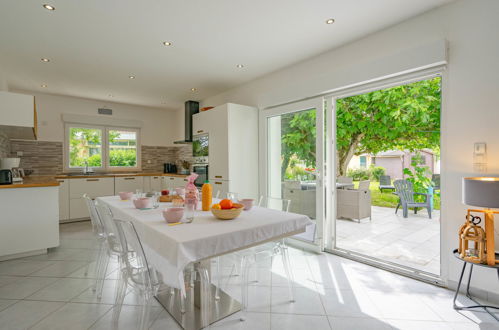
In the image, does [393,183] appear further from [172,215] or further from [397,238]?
[172,215]

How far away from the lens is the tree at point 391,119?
4.41 metres

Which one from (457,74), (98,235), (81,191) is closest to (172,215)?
(98,235)

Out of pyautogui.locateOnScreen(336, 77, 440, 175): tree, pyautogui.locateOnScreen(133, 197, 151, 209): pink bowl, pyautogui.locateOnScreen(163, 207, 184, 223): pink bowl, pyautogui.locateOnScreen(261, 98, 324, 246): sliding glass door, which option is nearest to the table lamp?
pyautogui.locateOnScreen(261, 98, 324, 246): sliding glass door

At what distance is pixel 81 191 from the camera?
4738mm

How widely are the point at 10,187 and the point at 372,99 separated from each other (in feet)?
17.6

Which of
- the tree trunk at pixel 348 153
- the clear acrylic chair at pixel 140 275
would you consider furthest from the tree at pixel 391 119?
the clear acrylic chair at pixel 140 275

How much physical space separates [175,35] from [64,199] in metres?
3.73

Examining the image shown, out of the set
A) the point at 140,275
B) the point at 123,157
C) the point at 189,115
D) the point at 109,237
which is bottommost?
the point at 140,275

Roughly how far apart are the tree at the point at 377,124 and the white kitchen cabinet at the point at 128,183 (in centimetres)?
327

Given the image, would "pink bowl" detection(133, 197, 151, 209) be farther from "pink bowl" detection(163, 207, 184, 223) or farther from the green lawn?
the green lawn

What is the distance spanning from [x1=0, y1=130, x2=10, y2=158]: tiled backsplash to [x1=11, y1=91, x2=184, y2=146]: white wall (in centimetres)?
50

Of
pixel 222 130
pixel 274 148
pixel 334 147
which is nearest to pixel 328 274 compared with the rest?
pixel 334 147

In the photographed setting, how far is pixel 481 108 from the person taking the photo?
2.00 meters

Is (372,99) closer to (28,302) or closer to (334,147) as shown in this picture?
(334,147)
